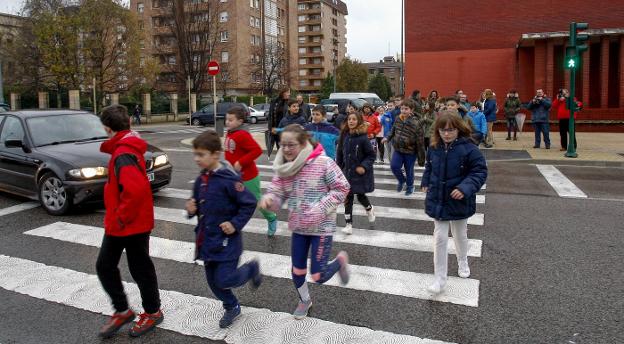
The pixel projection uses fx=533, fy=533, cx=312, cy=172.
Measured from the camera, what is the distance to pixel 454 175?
4715mm

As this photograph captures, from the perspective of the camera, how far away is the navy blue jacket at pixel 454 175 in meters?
4.69

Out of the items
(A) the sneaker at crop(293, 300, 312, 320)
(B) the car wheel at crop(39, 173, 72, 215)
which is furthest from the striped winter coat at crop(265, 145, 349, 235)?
(B) the car wheel at crop(39, 173, 72, 215)

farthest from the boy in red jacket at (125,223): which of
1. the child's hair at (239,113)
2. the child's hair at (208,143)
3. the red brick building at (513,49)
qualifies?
the red brick building at (513,49)

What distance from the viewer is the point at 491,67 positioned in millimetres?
27875

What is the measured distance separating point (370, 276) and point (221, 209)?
80.0 inches

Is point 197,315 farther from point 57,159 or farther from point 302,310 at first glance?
point 57,159

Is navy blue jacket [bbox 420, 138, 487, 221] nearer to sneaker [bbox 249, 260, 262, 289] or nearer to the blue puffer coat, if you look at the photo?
sneaker [bbox 249, 260, 262, 289]

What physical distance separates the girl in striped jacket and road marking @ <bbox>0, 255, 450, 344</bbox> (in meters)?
0.26

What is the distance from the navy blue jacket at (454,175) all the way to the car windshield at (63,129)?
6.48 m

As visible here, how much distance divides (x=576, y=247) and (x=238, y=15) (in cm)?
6442

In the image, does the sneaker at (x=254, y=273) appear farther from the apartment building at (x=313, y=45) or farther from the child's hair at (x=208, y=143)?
the apartment building at (x=313, y=45)

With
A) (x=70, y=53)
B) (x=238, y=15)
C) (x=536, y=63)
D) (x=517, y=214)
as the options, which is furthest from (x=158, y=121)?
(x=517, y=214)

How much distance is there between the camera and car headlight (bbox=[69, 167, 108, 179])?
7863 millimetres

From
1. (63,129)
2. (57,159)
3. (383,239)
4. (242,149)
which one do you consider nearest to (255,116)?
(63,129)
